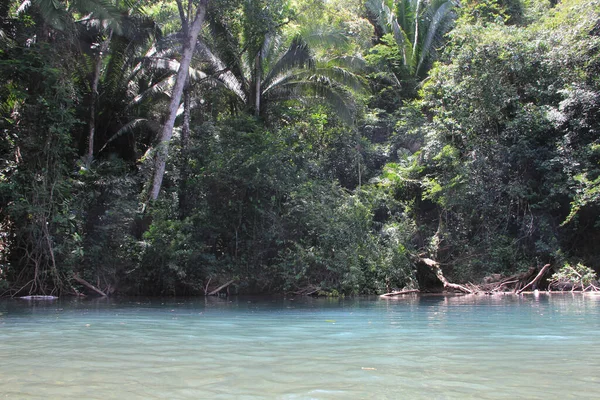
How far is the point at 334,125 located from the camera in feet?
73.9

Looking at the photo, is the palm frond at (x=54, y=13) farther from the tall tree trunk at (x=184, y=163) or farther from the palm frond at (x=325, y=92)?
the palm frond at (x=325, y=92)

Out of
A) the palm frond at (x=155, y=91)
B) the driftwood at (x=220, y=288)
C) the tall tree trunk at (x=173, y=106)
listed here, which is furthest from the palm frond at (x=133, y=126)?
the driftwood at (x=220, y=288)

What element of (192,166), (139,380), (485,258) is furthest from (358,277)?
(139,380)

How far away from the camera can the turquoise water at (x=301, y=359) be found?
116 inches

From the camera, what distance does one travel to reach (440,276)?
16703 mm

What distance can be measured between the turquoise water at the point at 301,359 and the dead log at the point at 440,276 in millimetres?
9025

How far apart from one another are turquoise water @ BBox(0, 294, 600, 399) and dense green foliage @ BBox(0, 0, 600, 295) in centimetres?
756

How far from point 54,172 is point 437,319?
36.2 ft

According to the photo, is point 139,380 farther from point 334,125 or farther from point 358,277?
point 334,125

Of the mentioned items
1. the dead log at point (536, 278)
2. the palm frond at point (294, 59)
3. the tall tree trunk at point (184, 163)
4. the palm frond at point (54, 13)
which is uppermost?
the palm frond at point (294, 59)

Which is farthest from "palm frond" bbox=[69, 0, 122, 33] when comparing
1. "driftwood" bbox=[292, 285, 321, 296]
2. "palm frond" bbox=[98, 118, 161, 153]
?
"driftwood" bbox=[292, 285, 321, 296]

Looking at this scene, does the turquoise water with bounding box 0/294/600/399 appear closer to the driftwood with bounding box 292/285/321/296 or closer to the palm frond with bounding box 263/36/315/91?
the driftwood with bounding box 292/285/321/296

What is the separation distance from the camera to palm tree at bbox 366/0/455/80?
24.8 m

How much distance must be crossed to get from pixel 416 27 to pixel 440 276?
13.9 m
